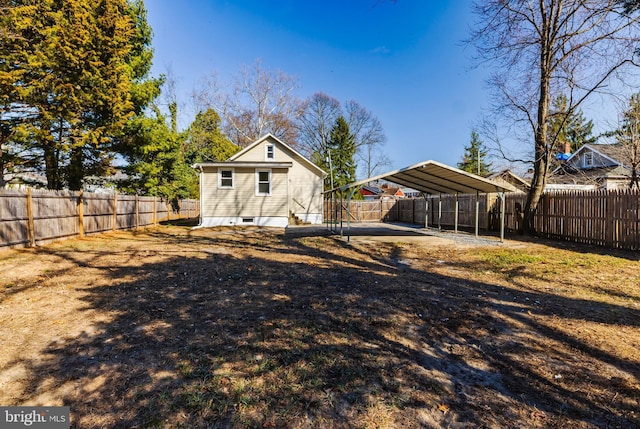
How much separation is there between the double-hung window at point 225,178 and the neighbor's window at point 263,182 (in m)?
1.48

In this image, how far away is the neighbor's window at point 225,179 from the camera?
59.8 ft

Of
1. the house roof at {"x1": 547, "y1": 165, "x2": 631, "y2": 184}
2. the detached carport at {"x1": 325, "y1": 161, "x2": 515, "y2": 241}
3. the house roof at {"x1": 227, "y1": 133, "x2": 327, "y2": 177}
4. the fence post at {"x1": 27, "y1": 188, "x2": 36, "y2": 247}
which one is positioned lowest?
the fence post at {"x1": 27, "y1": 188, "x2": 36, "y2": 247}

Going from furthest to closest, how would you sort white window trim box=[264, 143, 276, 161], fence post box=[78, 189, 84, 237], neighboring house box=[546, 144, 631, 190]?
1. neighboring house box=[546, 144, 631, 190]
2. white window trim box=[264, 143, 276, 161]
3. fence post box=[78, 189, 84, 237]

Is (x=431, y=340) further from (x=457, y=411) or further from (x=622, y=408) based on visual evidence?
(x=622, y=408)

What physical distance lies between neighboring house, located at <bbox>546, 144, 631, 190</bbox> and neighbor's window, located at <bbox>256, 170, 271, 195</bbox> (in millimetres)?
18913

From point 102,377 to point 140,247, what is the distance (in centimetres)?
809

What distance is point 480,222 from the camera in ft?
56.2

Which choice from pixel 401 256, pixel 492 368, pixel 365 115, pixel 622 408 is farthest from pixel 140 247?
pixel 365 115

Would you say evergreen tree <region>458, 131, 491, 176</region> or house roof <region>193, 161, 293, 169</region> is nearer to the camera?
house roof <region>193, 161, 293, 169</region>

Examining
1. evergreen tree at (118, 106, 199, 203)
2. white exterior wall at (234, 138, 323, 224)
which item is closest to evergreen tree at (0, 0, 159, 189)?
evergreen tree at (118, 106, 199, 203)

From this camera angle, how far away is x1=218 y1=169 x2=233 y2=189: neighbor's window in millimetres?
18219

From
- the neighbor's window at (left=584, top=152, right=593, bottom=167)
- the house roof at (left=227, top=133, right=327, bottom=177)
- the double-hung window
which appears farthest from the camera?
the neighbor's window at (left=584, top=152, right=593, bottom=167)

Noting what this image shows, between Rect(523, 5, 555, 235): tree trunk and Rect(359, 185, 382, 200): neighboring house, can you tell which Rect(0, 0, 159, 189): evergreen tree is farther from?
Rect(359, 185, 382, 200): neighboring house

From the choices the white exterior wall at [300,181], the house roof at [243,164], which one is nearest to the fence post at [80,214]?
the house roof at [243,164]
